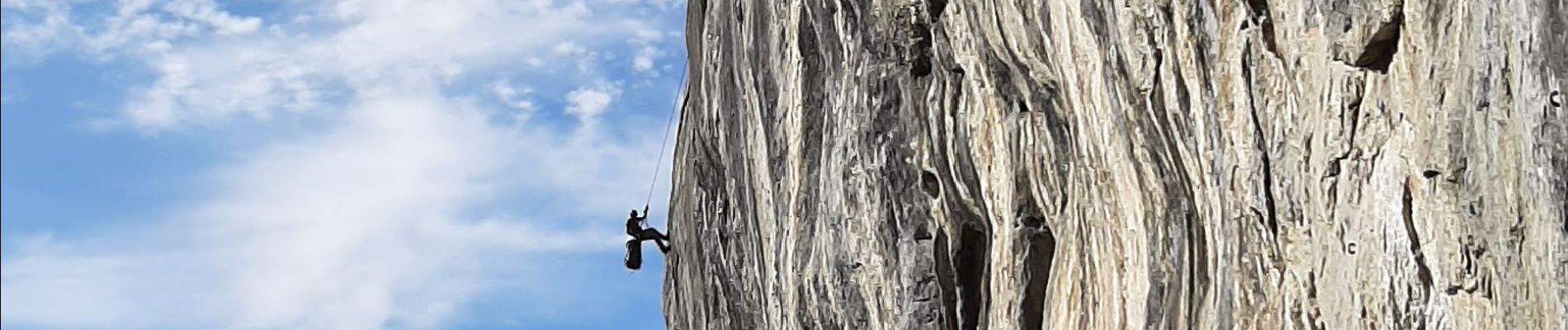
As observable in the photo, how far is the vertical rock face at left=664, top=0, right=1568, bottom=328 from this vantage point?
16.8 ft

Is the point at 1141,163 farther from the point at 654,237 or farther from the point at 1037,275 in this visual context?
the point at 654,237

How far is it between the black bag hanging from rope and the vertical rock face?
3.38m

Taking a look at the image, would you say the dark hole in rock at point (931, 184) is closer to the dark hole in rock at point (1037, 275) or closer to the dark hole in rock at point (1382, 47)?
the dark hole in rock at point (1037, 275)

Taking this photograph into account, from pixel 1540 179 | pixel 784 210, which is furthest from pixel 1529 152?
pixel 784 210

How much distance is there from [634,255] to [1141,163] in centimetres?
938

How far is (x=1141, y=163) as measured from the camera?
7.21 meters

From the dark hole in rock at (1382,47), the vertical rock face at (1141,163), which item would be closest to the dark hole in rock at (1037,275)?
the vertical rock face at (1141,163)

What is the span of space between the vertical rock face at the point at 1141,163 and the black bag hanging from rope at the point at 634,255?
3.38 m

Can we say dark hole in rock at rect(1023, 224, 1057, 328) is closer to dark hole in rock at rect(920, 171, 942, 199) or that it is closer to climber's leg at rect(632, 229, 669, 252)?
dark hole in rock at rect(920, 171, 942, 199)

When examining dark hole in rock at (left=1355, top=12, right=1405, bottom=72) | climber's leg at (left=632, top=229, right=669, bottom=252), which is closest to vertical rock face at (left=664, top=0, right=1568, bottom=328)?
dark hole in rock at (left=1355, top=12, right=1405, bottom=72)

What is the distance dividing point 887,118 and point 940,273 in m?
0.97

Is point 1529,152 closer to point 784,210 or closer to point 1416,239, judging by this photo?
point 1416,239

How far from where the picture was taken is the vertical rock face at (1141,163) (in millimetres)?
5117

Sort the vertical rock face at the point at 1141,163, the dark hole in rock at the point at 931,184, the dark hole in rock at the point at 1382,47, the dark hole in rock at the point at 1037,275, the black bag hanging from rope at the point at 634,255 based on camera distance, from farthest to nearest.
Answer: the black bag hanging from rope at the point at 634,255, the dark hole in rock at the point at 931,184, the dark hole in rock at the point at 1037,275, the dark hole in rock at the point at 1382,47, the vertical rock face at the point at 1141,163
